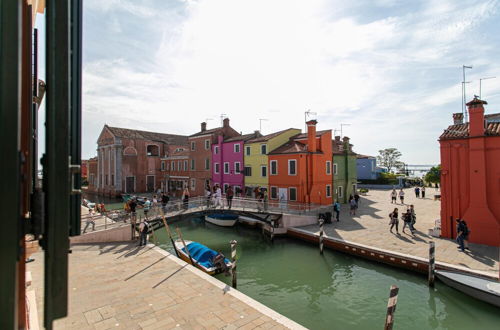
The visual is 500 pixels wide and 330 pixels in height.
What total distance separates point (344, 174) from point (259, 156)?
9.66 metres

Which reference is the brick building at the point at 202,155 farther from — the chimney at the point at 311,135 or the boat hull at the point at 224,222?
the chimney at the point at 311,135

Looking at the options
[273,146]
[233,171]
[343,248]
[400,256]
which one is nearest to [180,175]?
[233,171]

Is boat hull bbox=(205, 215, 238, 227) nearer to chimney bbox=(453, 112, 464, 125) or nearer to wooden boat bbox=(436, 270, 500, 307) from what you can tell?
wooden boat bbox=(436, 270, 500, 307)

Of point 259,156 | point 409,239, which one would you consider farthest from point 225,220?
point 409,239

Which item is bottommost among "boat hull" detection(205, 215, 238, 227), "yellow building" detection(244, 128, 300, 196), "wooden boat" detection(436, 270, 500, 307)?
"boat hull" detection(205, 215, 238, 227)

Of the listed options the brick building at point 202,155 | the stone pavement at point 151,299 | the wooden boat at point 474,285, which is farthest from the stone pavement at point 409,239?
the brick building at point 202,155

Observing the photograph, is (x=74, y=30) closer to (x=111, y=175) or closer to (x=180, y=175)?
(x=180, y=175)

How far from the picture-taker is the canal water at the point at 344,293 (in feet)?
29.1

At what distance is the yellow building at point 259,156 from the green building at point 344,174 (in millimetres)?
5496

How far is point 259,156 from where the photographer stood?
2720 cm

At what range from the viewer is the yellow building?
1045 inches

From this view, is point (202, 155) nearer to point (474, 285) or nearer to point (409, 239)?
point (409, 239)

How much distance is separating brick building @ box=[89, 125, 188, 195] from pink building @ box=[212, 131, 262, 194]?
16921 mm

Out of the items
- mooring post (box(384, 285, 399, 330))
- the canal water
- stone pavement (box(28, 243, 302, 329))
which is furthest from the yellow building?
mooring post (box(384, 285, 399, 330))
